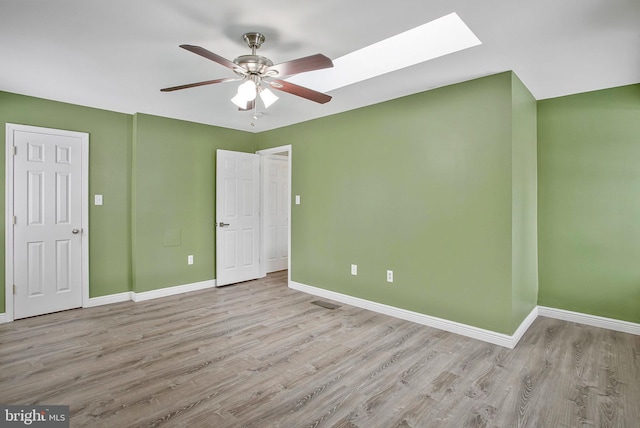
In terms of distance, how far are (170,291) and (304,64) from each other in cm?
369

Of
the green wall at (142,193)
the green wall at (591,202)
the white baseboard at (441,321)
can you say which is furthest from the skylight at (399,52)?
the white baseboard at (441,321)

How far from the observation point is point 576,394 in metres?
2.21

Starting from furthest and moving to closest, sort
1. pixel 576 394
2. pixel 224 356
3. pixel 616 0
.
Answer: pixel 224 356 → pixel 576 394 → pixel 616 0

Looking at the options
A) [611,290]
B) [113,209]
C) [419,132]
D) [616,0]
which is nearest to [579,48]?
[616,0]

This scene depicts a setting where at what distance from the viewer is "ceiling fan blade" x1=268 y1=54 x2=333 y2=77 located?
6.39ft

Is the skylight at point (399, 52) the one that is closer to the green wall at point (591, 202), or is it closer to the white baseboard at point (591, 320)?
the green wall at point (591, 202)

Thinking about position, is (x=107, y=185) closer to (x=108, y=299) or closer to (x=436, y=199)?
(x=108, y=299)

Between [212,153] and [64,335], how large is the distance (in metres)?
2.83

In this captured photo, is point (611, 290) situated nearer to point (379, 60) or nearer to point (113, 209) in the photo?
point (379, 60)

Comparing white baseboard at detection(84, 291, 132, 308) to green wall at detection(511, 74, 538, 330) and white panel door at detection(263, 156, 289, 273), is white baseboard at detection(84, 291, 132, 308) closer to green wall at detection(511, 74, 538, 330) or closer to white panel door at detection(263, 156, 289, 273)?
white panel door at detection(263, 156, 289, 273)

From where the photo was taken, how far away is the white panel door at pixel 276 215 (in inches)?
231

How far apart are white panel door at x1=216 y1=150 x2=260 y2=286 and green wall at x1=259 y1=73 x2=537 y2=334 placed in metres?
1.12

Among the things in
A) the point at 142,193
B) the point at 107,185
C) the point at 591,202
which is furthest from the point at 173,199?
the point at 591,202

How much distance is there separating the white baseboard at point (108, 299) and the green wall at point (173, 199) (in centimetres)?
19
